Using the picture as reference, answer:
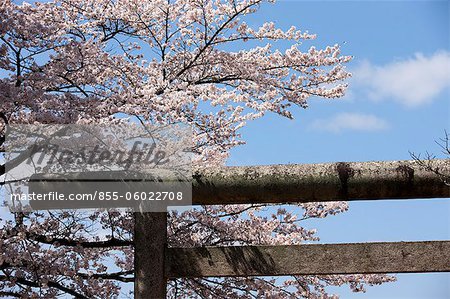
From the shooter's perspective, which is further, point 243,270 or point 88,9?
point 88,9

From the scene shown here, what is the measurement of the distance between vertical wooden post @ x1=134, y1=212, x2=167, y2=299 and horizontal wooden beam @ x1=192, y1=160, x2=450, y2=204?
62cm

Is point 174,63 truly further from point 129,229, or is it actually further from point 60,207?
point 60,207

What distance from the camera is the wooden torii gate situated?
580 cm

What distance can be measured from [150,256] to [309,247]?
4.99 ft

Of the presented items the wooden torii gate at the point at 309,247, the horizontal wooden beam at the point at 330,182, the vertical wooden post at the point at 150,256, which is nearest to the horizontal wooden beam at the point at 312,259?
the wooden torii gate at the point at 309,247

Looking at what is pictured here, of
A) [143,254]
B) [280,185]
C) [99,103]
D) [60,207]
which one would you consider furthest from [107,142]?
[280,185]

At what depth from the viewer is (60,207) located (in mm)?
6480

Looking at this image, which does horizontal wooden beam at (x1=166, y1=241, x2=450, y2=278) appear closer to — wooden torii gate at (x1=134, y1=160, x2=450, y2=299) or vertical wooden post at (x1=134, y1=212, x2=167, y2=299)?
wooden torii gate at (x1=134, y1=160, x2=450, y2=299)

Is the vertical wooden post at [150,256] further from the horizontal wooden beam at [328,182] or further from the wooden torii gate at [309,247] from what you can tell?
the horizontal wooden beam at [328,182]

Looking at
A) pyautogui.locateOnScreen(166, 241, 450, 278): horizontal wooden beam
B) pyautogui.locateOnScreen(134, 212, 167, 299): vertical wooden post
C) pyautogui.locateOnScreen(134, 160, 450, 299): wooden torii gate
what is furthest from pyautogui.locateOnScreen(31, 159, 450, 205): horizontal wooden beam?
pyautogui.locateOnScreen(134, 212, 167, 299): vertical wooden post

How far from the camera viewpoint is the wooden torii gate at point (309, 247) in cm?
580

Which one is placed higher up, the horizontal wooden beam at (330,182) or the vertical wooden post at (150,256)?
the horizontal wooden beam at (330,182)

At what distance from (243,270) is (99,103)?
9.68ft

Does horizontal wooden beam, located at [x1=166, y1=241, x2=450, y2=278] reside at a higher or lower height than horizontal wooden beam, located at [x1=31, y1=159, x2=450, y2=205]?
lower
